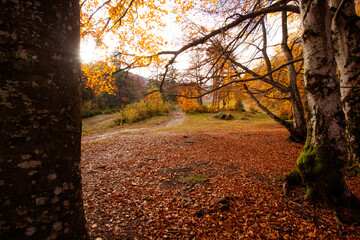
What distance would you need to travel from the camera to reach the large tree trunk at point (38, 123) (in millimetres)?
722

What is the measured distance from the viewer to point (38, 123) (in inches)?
31.9

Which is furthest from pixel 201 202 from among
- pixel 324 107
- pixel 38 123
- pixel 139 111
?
pixel 139 111

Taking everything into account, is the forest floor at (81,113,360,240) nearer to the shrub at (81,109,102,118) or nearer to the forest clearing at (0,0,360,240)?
the forest clearing at (0,0,360,240)

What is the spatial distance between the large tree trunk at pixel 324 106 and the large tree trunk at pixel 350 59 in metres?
1.11

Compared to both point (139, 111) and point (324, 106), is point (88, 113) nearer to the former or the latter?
point (139, 111)

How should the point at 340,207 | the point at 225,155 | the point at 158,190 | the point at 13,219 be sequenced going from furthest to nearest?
the point at 225,155 → the point at 158,190 → the point at 340,207 → the point at 13,219

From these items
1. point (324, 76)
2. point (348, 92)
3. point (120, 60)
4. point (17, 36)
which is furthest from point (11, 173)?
point (348, 92)

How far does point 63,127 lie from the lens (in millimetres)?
907

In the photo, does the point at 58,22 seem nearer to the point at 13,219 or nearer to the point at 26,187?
the point at 26,187

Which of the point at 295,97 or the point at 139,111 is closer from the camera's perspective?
the point at 295,97

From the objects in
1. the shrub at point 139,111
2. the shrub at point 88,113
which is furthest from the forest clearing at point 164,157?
the shrub at point 88,113

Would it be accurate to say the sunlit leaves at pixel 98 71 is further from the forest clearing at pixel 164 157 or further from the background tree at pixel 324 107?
the background tree at pixel 324 107

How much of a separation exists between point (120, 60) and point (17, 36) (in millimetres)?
3860

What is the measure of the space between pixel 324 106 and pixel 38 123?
3431mm
